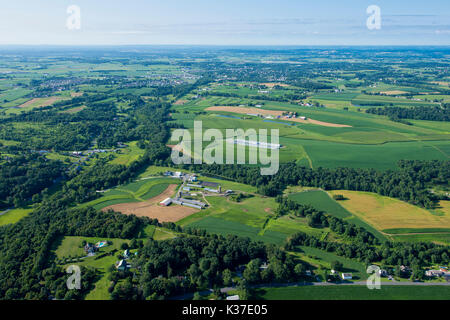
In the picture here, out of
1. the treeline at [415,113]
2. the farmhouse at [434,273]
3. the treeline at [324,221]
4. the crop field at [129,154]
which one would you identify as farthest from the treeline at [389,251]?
the treeline at [415,113]

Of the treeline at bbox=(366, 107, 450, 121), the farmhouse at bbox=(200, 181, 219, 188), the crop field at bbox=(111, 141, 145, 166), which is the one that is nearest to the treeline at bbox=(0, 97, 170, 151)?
the crop field at bbox=(111, 141, 145, 166)

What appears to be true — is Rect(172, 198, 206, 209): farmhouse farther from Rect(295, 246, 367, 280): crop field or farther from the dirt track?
the dirt track

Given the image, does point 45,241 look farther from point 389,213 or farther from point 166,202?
point 389,213

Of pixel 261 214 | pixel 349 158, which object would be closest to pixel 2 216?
pixel 261 214

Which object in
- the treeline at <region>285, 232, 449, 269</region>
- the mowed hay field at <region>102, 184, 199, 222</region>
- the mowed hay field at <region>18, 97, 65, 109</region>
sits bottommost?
the treeline at <region>285, 232, 449, 269</region>

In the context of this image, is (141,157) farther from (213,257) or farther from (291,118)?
(291,118)

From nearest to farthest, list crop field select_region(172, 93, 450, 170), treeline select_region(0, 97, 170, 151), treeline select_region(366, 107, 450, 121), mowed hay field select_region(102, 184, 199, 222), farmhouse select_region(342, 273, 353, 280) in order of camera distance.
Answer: farmhouse select_region(342, 273, 353, 280)
mowed hay field select_region(102, 184, 199, 222)
crop field select_region(172, 93, 450, 170)
treeline select_region(0, 97, 170, 151)
treeline select_region(366, 107, 450, 121)

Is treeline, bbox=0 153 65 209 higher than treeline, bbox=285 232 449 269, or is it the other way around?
treeline, bbox=0 153 65 209
